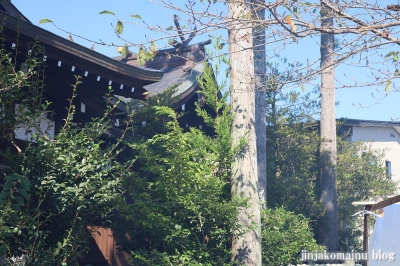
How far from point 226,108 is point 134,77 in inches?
68.0

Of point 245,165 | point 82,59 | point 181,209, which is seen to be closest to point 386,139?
point 245,165

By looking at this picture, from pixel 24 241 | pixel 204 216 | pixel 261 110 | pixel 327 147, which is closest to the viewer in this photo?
pixel 24 241

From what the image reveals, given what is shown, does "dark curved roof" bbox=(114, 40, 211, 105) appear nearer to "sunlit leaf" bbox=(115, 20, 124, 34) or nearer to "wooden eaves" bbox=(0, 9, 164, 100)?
"wooden eaves" bbox=(0, 9, 164, 100)

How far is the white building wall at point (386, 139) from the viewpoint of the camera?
2639 centimetres

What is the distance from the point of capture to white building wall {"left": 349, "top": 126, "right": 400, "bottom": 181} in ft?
86.6

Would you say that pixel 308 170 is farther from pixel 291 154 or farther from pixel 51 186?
pixel 51 186

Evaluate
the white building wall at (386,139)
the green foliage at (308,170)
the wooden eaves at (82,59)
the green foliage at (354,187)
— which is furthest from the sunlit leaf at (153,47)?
the white building wall at (386,139)

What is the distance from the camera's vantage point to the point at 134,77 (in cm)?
959

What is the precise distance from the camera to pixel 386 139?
27.6 meters

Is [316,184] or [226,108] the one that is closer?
[226,108]

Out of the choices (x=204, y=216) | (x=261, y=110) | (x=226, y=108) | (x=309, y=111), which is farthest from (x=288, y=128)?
(x=204, y=216)

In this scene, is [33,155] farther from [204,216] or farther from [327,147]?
[327,147]

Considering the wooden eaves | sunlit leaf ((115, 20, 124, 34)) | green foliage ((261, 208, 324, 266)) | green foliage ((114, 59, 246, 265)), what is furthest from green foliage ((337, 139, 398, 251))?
sunlit leaf ((115, 20, 124, 34))

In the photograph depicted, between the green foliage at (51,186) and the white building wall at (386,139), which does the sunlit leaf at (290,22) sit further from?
the white building wall at (386,139)
